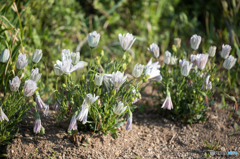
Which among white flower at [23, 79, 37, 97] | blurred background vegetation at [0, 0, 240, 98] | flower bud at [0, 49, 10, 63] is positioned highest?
blurred background vegetation at [0, 0, 240, 98]

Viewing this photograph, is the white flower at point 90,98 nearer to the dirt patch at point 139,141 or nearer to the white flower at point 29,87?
the white flower at point 29,87

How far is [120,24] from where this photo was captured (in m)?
4.00

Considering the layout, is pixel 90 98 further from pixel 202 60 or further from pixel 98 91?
pixel 202 60

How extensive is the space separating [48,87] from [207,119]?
1686mm

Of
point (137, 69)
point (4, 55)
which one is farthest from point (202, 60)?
point (4, 55)

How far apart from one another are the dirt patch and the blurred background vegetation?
67 cm

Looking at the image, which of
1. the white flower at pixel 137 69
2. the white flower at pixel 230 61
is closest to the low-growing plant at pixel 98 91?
the white flower at pixel 137 69

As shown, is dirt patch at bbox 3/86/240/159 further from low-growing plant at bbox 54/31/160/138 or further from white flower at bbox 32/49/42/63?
white flower at bbox 32/49/42/63

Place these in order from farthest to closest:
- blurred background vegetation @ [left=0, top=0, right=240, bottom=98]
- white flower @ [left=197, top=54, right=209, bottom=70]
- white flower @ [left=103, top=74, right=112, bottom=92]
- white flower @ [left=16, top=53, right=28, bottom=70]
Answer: blurred background vegetation @ [left=0, top=0, right=240, bottom=98] → white flower @ [left=197, top=54, right=209, bottom=70] → white flower @ [left=103, top=74, right=112, bottom=92] → white flower @ [left=16, top=53, right=28, bottom=70]

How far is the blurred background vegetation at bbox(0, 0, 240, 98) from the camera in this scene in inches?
122

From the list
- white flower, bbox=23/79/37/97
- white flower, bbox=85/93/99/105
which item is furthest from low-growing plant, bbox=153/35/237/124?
white flower, bbox=23/79/37/97

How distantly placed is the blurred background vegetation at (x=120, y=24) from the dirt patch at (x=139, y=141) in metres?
A: 0.67

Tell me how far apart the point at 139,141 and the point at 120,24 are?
2.33 m

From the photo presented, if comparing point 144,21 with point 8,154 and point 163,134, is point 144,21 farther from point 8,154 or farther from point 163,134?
point 8,154
